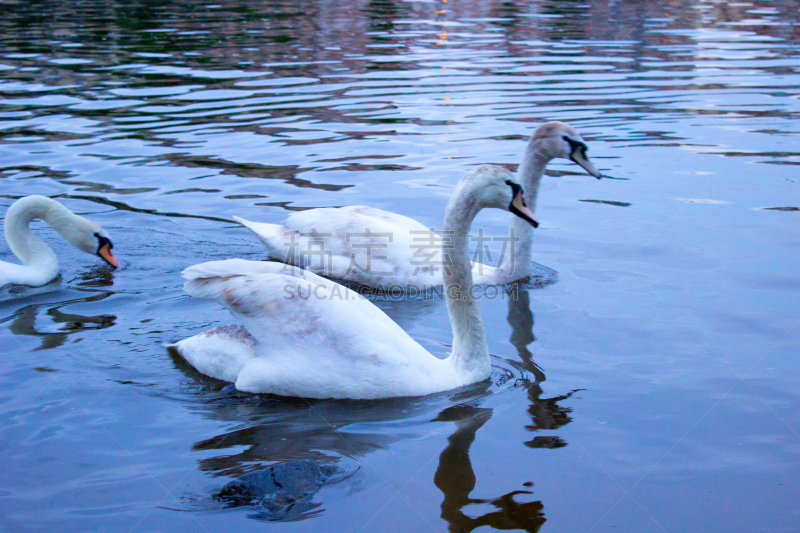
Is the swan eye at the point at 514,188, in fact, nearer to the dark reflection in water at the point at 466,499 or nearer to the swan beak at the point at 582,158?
the dark reflection in water at the point at 466,499

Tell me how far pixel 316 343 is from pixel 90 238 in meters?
3.52

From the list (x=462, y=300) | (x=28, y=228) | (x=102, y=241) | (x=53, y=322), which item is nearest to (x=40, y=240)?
(x=28, y=228)

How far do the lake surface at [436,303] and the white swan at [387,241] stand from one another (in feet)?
1.11

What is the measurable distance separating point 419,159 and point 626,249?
3853 mm

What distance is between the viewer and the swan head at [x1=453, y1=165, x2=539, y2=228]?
484 centimetres

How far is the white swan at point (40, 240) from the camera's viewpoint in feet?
22.9

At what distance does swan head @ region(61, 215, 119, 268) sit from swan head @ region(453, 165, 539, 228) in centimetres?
384

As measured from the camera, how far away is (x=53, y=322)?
606 centimetres

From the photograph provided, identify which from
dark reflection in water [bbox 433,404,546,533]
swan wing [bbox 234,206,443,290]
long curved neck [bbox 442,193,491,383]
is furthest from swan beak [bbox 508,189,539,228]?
swan wing [bbox 234,206,443,290]

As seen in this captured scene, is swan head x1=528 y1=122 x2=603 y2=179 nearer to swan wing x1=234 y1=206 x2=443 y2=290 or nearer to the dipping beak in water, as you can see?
swan wing x1=234 y1=206 x2=443 y2=290

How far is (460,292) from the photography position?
511cm

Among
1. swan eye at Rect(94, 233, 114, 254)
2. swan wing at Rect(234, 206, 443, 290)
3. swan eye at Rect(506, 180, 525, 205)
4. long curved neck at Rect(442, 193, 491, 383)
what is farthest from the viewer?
swan eye at Rect(94, 233, 114, 254)

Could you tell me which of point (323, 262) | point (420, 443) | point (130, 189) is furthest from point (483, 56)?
point (420, 443)

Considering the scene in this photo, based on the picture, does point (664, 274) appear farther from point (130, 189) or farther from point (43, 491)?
point (130, 189)
